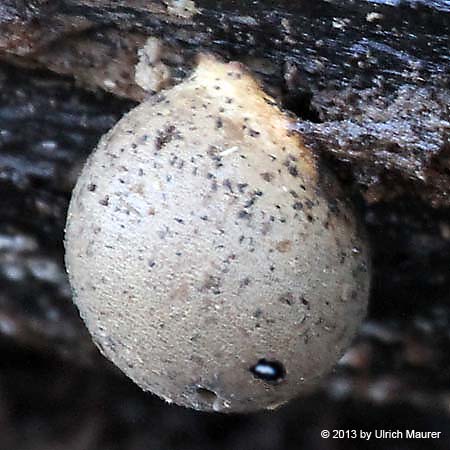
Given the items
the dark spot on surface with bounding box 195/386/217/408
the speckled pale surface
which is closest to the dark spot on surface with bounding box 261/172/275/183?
the speckled pale surface

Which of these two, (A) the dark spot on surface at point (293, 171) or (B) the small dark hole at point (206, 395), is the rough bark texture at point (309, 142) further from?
(B) the small dark hole at point (206, 395)

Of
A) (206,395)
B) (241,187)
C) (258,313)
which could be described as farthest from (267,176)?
(206,395)

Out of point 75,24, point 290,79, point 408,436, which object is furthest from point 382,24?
point 408,436

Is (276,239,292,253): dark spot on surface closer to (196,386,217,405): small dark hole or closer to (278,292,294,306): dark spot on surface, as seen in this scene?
(278,292,294,306): dark spot on surface

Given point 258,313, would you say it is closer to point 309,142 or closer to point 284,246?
point 284,246

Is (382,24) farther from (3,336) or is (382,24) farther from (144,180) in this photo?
(3,336)

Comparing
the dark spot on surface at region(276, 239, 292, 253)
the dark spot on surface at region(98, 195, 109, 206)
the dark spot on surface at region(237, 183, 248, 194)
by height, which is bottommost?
the dark spot on surface at region(98, 195, 109, 206)
